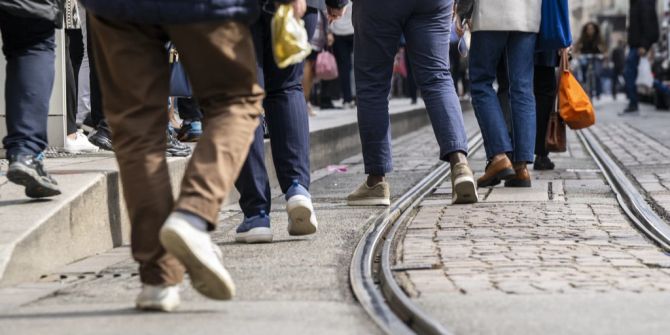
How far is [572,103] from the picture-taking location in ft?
29.6

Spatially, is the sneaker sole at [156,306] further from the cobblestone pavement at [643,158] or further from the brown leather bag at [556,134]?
the brown leather bag at [556,134]

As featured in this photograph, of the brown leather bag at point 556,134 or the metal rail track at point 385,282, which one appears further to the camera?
the brown leather bag at point 556,134

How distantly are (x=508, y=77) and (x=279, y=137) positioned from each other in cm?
273

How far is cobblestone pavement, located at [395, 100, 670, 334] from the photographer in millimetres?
3908

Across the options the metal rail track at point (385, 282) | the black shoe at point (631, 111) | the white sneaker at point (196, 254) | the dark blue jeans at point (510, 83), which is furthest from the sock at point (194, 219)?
the black shoe at point (631, 111)

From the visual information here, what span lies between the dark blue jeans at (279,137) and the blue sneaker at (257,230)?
0.09 feet

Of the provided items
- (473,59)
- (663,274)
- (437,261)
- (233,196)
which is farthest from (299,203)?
(473,59)

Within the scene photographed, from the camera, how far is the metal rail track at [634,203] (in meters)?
5.92

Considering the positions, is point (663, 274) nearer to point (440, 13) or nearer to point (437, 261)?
point (437, 261)

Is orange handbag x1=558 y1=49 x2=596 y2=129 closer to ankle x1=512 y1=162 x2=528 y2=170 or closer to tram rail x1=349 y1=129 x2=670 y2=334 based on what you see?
tram rail x1=349 y1=129 x2=670 y2=334

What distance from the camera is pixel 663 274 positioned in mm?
4742

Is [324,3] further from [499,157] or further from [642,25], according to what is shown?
[642,25]

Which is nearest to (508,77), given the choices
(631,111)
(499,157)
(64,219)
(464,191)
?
(499,157)

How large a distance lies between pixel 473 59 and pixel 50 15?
3270mm
